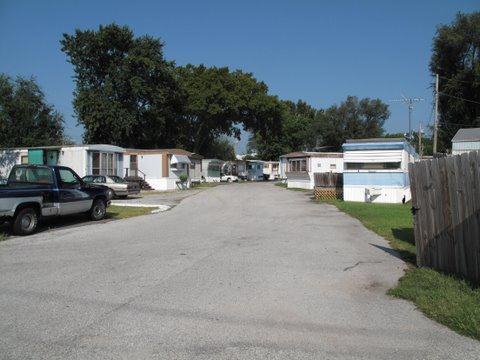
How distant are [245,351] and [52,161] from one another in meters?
31.1

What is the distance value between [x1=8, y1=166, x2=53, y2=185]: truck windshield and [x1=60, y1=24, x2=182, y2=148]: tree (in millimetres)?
33528

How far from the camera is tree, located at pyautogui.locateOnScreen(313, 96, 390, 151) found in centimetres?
8462

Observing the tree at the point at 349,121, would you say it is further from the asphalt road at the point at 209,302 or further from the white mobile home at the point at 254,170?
the asphalt road at the point at 209,302

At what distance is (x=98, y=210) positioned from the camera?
17500 mm

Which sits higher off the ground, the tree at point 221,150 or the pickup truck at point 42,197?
the tree at point 221,150

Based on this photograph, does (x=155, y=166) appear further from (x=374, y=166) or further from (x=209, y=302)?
(x=209, y=302)

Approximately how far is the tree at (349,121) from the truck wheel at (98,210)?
6997cm

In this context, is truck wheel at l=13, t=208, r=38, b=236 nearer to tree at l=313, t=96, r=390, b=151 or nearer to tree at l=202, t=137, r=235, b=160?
tree at l=202, t=137, r=235, b=160

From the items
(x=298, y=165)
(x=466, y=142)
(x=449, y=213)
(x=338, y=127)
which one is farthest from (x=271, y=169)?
(x=449, y=213)

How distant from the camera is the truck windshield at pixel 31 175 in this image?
591 inches

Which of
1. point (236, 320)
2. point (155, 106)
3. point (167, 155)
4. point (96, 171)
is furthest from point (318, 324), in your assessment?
point (155, 106)

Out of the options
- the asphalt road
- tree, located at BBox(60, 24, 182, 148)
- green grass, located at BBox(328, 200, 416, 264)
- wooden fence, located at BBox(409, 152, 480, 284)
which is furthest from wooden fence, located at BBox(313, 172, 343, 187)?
tree, located at BBox(60, 24, 182, 148)

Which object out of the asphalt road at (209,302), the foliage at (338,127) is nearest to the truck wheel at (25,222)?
the asphalt road at (209,302)

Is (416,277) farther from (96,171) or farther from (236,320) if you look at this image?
(96,171)
